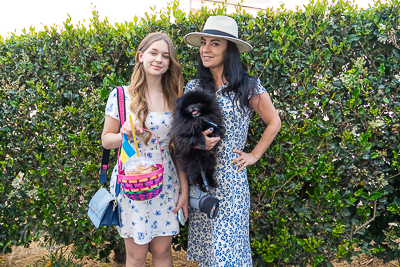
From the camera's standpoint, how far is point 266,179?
2.93m

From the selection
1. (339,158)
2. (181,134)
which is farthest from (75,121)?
(339,158)

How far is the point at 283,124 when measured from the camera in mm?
2904

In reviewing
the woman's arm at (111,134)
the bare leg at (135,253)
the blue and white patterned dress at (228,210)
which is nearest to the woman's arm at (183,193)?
the blue and white patterned dress at (228,210)

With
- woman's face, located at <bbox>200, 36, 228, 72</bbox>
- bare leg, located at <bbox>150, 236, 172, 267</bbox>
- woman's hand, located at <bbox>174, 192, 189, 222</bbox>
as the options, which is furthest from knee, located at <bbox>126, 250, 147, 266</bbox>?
woman's face, located at <bbox>200, 36, 228, 72</bbox>

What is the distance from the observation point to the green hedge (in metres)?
2.78

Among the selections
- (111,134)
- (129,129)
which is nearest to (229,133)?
(129,129)

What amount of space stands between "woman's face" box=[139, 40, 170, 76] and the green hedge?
2.43ft

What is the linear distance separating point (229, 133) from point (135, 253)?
1.21 metres

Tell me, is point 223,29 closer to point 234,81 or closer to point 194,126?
point 234,81

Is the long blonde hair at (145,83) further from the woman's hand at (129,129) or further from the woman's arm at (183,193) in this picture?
the woman's arm at (183,193)

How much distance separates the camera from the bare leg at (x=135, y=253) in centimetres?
227

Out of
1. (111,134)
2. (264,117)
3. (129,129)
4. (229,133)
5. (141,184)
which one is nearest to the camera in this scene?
(141,184)

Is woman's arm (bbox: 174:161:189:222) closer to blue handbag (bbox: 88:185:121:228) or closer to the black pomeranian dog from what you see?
the black pomeranian dog

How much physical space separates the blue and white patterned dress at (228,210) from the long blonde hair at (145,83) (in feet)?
0.58
